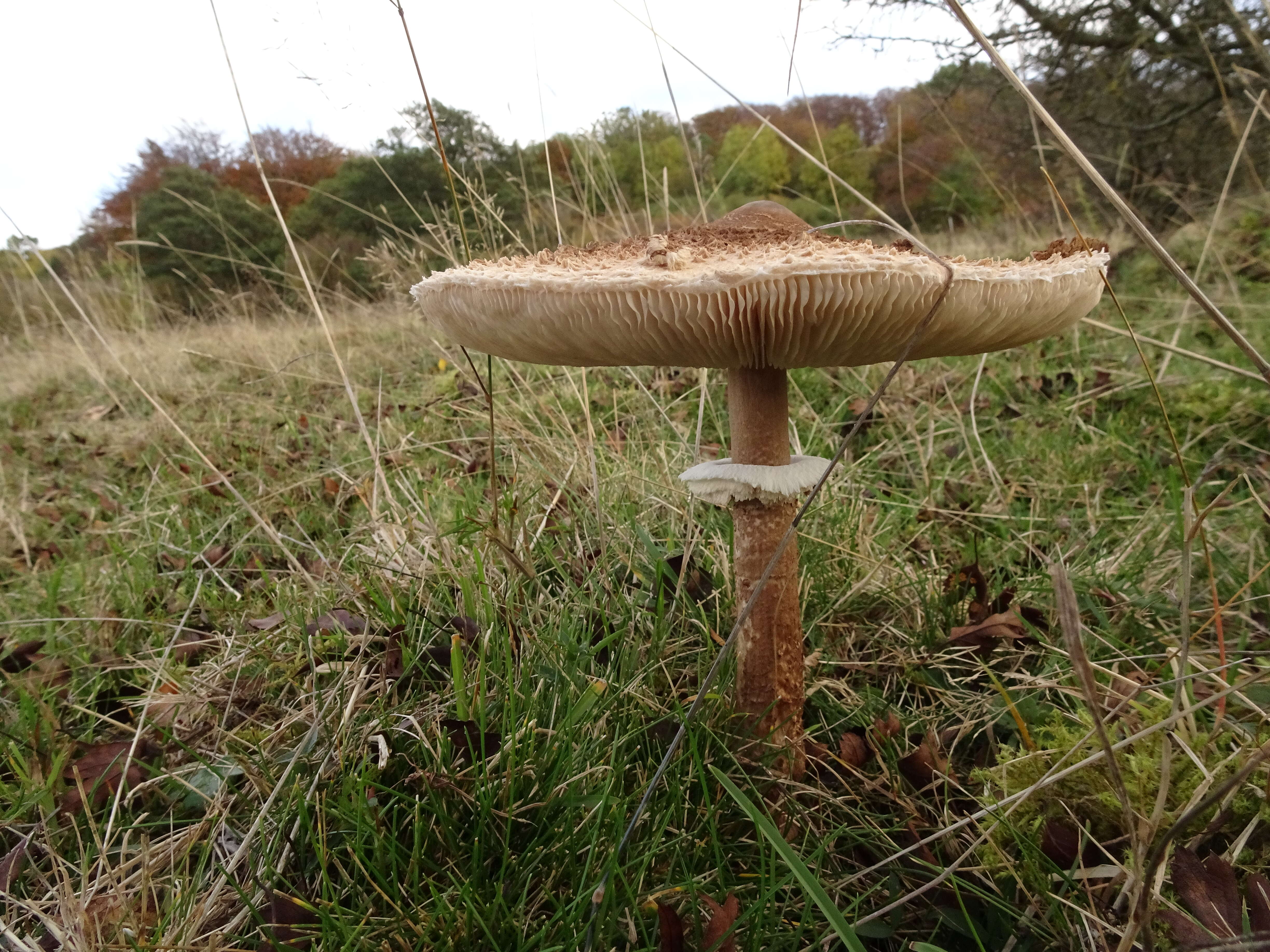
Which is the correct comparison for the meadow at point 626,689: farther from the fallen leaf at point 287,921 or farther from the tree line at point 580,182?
the tree line at point 580,182

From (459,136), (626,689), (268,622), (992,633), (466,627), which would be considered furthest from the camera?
(459,136)

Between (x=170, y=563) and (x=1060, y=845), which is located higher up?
(x=170, y=563)

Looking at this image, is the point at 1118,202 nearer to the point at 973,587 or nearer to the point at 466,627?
the point at 973,587

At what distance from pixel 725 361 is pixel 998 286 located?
0.60 metres

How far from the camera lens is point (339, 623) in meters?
1.92

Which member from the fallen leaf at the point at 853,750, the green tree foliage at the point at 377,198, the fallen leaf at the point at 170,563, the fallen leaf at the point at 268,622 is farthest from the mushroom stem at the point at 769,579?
the fallen leaf at the point at 170,563

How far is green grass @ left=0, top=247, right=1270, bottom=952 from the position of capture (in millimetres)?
1330

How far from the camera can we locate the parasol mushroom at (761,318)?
1189 mm

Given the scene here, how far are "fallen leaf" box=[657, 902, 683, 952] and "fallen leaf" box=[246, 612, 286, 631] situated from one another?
1.41m

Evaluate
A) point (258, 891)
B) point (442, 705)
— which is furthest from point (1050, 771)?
point (258, 891)

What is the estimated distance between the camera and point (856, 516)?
2.64 metres

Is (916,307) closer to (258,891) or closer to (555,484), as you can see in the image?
(258,891)

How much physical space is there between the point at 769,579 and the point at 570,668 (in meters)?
0.55

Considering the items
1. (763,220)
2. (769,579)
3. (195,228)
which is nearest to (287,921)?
(769,579)
